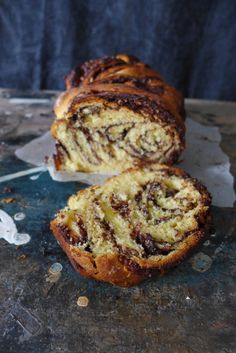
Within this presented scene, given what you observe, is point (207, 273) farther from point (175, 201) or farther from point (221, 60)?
point (221, 60)

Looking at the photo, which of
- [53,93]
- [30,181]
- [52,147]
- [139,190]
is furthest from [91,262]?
[53,93]

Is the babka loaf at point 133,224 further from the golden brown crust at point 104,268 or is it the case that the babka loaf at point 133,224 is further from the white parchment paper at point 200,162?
the white parchment paper at point 200,162

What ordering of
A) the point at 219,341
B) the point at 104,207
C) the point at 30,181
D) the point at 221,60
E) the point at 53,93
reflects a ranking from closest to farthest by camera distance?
the point at 219,341 → the point at 104,207 → the point at 30,181 → the point at 53,93 → the point at 221,60

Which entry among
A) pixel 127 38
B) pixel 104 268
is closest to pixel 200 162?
pixel 104 268

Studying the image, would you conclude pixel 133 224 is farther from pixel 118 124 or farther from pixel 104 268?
pixel 118 124

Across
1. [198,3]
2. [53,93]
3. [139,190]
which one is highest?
[198,3]

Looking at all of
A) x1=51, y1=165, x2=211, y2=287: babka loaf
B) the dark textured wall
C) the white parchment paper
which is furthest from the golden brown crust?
the dark textured wall

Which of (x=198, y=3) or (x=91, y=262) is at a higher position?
(x=198, y=3)
